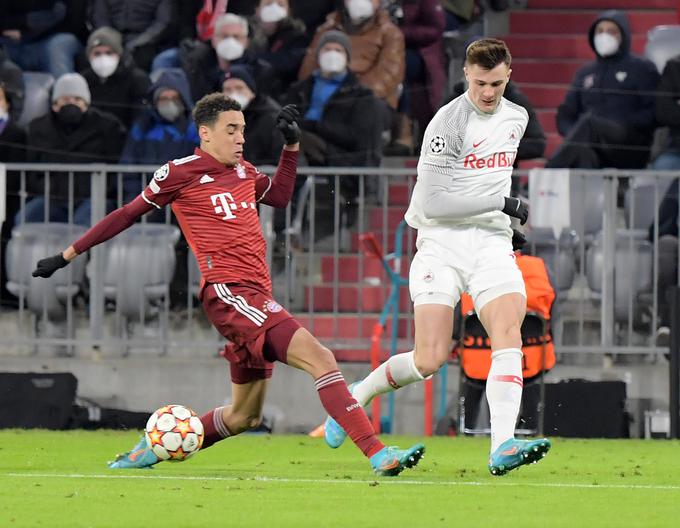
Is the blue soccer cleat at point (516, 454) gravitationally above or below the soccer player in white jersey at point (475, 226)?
below

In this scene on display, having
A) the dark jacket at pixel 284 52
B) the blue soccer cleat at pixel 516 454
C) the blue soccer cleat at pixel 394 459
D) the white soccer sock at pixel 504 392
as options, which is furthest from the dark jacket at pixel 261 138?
the blue soccer cleat at pixel 516 454

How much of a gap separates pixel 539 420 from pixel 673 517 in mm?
5453

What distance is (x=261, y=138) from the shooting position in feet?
52.7

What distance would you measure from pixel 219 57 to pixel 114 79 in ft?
3.12

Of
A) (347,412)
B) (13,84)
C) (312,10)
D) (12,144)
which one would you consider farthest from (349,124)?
(347,412)

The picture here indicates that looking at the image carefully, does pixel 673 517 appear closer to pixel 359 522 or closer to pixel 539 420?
pixel 359 522

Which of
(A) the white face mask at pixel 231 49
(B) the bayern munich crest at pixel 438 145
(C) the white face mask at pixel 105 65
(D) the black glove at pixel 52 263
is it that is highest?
(A) the white face mask at pixel 231 49

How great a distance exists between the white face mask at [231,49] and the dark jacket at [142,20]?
36.2 inches

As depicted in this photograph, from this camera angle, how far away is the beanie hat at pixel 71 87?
16375mm

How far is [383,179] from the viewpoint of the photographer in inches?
587

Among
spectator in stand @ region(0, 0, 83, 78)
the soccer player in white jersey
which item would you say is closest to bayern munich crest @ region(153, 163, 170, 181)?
the soccer player in white jersey

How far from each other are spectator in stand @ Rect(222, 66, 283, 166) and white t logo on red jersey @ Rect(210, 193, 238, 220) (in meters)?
5.24

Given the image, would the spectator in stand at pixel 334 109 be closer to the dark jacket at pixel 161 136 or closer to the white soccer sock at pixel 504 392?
the dark jacket at pixel 161 136

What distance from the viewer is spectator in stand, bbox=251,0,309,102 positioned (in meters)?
17.1
